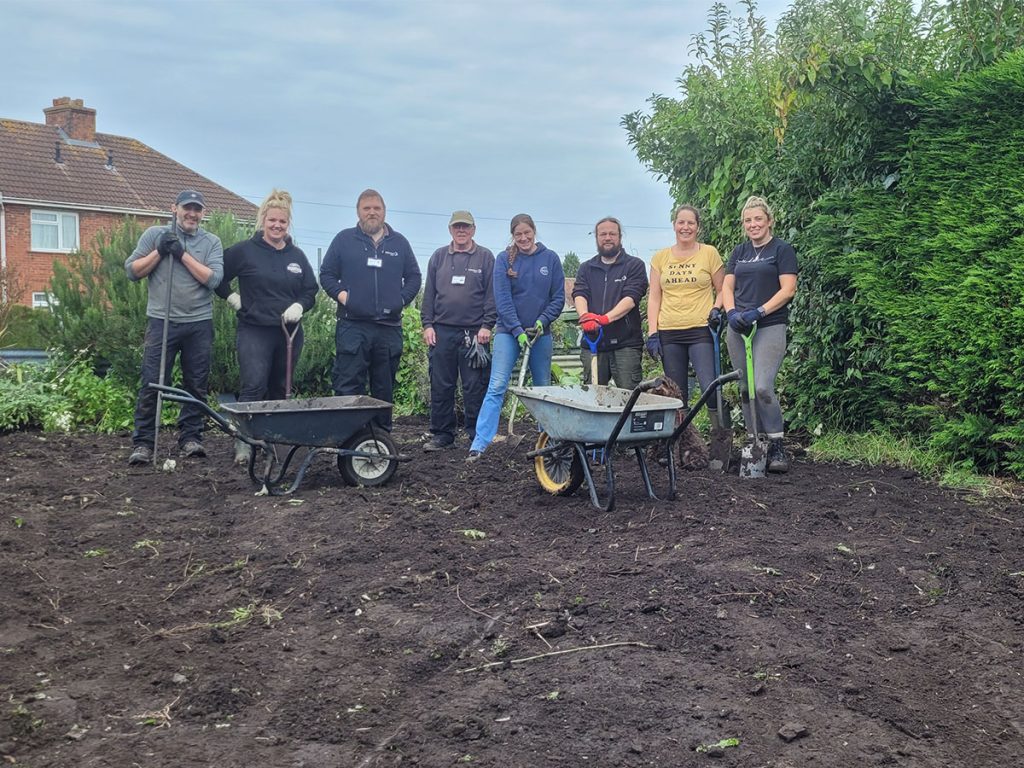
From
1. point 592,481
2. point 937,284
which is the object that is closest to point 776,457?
point 937,284

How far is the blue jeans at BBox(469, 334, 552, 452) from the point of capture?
7.85 metres

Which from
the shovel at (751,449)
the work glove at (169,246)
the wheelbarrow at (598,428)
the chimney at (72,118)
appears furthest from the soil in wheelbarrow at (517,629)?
the chimney at (72,118)

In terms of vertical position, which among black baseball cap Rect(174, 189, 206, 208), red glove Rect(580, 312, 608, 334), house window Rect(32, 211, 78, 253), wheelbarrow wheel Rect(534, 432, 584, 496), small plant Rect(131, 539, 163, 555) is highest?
house window Rect(32, 211, 78, 253)

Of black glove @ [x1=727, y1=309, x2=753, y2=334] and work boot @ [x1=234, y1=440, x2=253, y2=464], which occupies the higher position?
black glove @ [x1=727, y1=309, x2=753, y2=334]

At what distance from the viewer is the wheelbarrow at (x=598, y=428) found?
577 cm

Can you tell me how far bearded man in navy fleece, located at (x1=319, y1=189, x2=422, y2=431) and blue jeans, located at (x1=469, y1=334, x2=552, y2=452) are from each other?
2.62ft

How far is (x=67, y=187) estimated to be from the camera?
29.5 m

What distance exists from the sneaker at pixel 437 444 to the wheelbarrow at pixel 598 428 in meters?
2.02

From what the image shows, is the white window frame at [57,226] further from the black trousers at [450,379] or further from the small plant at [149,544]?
the small plant at [149,544]

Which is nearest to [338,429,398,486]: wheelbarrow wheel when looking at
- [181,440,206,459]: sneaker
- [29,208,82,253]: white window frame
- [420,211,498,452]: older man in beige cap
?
[420,211,498,452]: older man in beige cap

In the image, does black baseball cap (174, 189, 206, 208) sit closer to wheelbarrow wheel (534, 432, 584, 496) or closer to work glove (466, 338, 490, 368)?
work glove (466, 338, 490, 368)

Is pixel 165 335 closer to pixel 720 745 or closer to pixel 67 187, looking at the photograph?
pixel 720 745

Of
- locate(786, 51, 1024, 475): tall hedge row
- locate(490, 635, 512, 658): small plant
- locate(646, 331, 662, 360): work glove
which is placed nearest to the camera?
locate(490, 635, 512, 658): small plant

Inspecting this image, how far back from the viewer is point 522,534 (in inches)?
225
